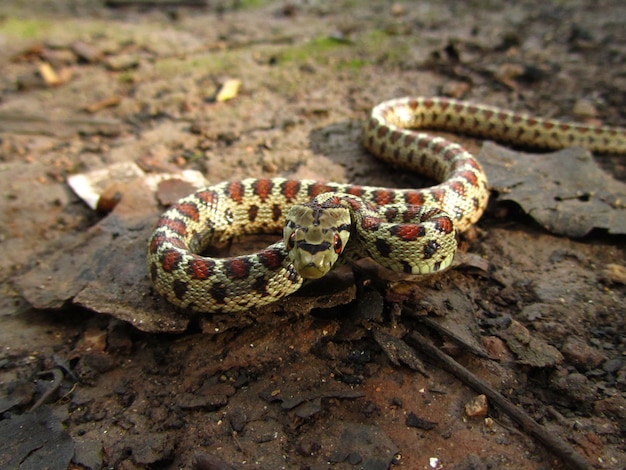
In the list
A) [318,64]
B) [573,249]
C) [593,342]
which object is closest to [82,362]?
[593,342]

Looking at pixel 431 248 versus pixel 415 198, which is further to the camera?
pixel 415 198

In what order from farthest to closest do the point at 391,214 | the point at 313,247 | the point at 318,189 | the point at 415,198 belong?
the point at 318,189
the point at 415,198
the point at 391,214
the point at 313,247

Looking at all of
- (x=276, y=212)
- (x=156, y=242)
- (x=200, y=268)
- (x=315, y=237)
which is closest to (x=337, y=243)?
(x=315, y=237)

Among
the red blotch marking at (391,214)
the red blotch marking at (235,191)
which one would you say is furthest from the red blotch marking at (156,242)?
the red blotch marking at (391,214)

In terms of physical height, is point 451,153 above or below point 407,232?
below

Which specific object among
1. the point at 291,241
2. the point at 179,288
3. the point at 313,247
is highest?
the point at 313,247

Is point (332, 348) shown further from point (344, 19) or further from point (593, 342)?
point (344, 19)

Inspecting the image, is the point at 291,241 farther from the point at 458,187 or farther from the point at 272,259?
the point at 458,187

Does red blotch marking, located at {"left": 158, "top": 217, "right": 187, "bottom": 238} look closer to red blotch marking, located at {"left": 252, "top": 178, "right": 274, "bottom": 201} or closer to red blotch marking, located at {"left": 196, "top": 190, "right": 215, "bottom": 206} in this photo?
red blotch marking, located at {"left": 196, "top": 190, "right": 215, "bottom": 206}

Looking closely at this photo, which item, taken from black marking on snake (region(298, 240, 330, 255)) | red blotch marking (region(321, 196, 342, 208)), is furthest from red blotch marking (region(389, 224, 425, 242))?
black marking on snake (region(298, 240, 330, 255))
